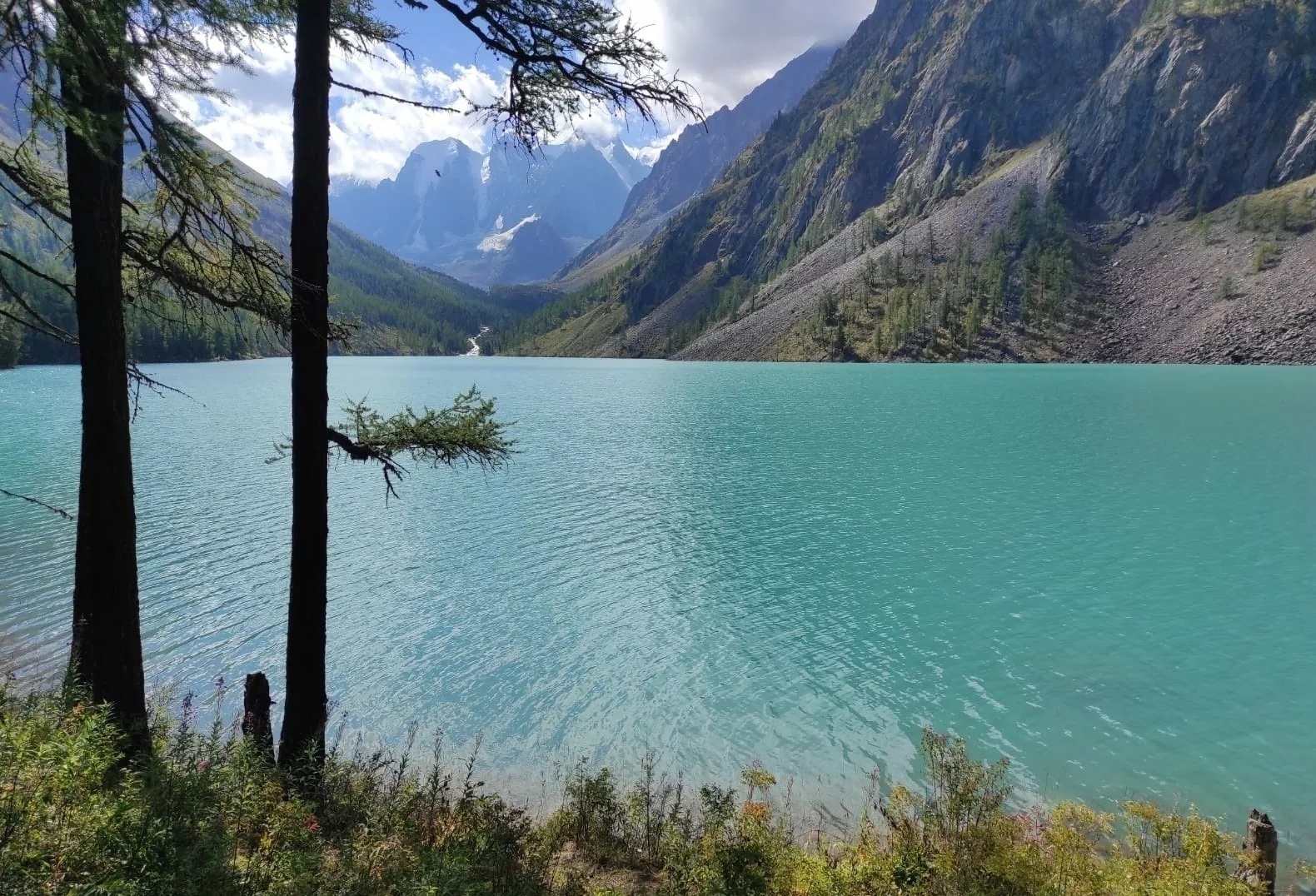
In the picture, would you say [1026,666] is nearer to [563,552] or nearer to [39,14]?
[563,552]

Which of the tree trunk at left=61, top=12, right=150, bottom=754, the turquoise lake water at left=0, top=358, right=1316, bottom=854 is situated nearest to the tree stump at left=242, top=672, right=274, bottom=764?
the tree trunk at left=61, top=12, right=150, bottom=754

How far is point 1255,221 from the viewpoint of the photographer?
144 meters

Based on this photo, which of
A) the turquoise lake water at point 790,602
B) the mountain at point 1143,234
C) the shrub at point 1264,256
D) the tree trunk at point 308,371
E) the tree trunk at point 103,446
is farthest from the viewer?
the mountain at point 1143,234

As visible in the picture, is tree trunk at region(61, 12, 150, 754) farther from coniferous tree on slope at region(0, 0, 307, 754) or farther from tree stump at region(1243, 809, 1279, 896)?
tree stump at region(1243, 809, 1279, 896)

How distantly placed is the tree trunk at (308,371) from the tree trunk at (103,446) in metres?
1.65

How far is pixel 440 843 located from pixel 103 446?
236 inches

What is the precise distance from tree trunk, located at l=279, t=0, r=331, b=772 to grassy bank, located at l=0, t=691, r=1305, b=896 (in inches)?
38.2

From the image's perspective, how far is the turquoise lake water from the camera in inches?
538

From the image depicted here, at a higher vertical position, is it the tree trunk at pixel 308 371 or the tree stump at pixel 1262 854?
the tree trunk at pixel 308 371

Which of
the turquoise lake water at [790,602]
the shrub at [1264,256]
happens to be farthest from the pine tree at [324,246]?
the shrub at [1264,256]

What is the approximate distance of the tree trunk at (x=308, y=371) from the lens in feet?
25.7

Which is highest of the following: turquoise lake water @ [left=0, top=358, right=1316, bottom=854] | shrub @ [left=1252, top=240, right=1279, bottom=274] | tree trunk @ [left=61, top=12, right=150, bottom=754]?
shrub @ [left=1252, top=240, right=1279, bottom=274]

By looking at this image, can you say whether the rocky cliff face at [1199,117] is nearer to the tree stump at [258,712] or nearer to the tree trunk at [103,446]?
the tree stump at [258,712]

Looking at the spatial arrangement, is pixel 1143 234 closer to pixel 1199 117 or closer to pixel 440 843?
pixel 1199 117
